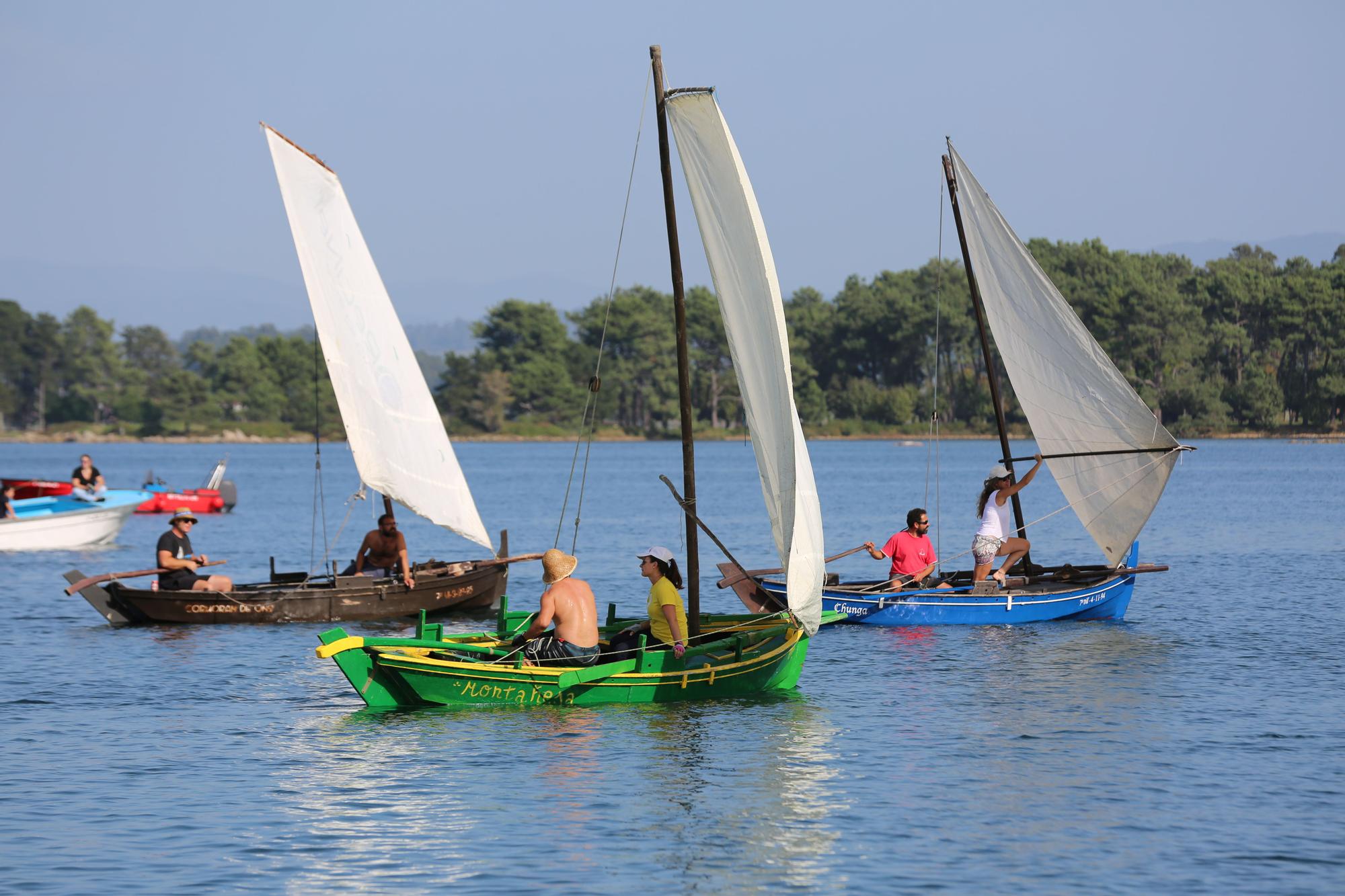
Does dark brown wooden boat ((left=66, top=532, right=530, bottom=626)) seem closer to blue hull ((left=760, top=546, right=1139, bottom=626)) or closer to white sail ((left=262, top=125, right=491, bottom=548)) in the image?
white sail ((left=262, top=125, right=491, bottom=548))

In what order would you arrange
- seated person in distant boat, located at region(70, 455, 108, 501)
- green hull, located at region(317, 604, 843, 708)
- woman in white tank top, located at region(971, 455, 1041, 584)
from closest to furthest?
1. green hull, located at region(317, 604, 843, 708)
2. woman in white tank top, located at region(971, 455, 1041, 584)
3. seated person in distant boat, located at region(70, 455, 108, 501)

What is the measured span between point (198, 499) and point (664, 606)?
5262 centimetres

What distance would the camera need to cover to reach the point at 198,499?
68.6 meters

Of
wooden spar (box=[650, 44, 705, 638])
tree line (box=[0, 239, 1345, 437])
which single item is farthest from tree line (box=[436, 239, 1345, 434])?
wooden spar (box=[650, 44, 705, 638])

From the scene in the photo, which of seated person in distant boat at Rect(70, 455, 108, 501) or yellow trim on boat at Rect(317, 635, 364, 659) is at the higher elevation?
seated person in distant boat at Rect(70, 455, 108, 501)

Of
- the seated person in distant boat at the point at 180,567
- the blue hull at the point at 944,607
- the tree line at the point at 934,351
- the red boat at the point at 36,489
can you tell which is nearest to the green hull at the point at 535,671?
the blue hull at the point at 944,607

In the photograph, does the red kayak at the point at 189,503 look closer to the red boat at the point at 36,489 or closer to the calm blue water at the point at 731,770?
the red boat at the point at 36,489

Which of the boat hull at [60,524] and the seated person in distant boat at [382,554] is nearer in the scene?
the seated person in distant boat at [382,554]

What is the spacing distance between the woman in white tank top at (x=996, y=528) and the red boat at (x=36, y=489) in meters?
33.6

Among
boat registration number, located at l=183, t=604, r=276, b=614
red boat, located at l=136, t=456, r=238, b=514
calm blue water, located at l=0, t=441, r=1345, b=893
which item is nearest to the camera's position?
A: calm blue water, located at l=0, t=441, r=1345, b=893

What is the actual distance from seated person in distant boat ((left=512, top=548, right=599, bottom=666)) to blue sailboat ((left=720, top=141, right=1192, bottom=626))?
28.2ft

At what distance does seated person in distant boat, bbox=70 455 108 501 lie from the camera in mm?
49844

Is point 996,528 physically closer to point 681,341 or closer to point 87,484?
point 681,341

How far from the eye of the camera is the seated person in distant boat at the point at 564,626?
1986cm
